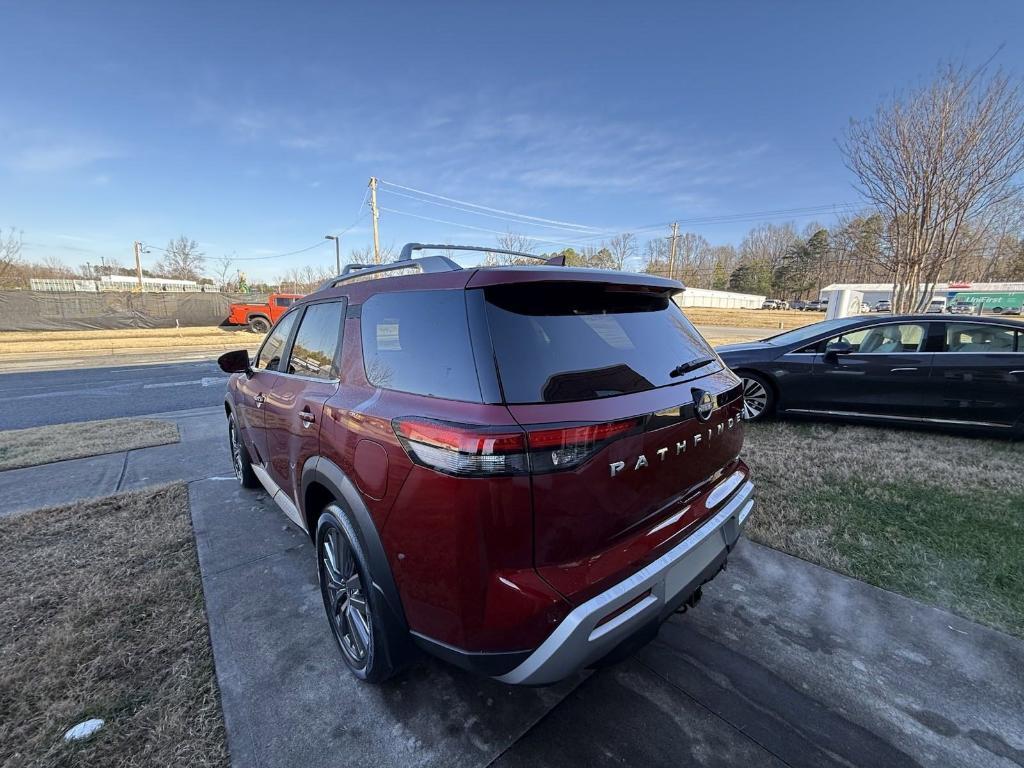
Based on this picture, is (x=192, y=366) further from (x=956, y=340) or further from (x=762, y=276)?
(x=762, y=276)

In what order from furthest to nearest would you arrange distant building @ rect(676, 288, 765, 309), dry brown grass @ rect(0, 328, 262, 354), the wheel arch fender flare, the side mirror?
distant building @ rect(676, 288, 765, 309) → dry brown grass @ rect(0, 328, 262, 354) → the side mirror → the wheel arch fender flare

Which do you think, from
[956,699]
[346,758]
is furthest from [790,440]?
[346,758]

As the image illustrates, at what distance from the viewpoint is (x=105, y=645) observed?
2211 millimetres

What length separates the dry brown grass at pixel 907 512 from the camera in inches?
106

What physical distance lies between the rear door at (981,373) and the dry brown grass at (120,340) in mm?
19174

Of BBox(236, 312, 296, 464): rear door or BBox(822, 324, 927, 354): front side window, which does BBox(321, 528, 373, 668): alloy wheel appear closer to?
BBox(236, 312, 296, 464): rear door

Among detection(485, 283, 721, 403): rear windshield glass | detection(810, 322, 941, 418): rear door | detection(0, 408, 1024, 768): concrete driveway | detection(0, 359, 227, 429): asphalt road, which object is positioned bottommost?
detection(0, 408, 1024, 768): concrete driveway

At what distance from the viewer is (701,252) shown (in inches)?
3061

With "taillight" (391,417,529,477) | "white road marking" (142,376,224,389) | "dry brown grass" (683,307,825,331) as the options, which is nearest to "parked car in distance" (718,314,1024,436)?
"taillight" (391,417,529,477)

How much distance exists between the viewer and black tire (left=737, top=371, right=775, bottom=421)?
5.79 metres

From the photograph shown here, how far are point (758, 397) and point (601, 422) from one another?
5.24 metres

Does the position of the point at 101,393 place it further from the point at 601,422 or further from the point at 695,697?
the point at 695,697

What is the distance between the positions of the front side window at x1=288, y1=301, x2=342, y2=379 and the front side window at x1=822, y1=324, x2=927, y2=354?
5682 mm

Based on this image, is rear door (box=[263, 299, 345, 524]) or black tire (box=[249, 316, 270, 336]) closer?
rear door (box=[263, 299, 345, 524])
